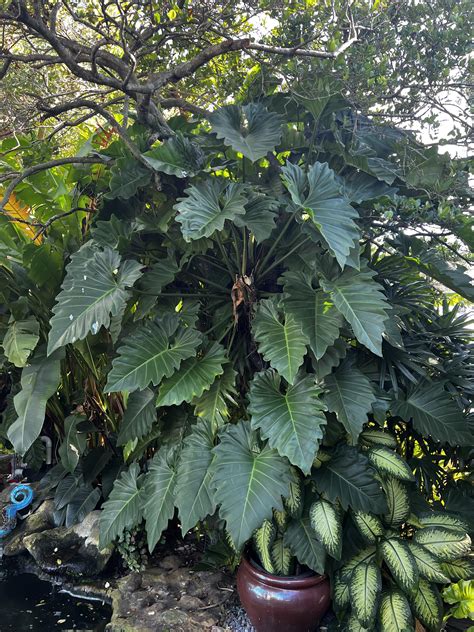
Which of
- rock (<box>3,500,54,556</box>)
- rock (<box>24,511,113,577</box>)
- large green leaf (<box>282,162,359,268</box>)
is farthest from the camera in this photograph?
rock (<box>3,500,54,556</box>)

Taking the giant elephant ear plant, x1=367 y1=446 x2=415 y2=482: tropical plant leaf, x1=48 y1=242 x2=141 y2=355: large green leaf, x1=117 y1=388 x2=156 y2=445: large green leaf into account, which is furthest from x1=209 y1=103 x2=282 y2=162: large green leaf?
x1=367 y1=446 x2=415 y2=482: tropical plant leaf

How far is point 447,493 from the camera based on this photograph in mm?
1952

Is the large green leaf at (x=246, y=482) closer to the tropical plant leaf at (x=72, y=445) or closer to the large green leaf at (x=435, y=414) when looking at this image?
the large green leaf at (x=435, y=414)

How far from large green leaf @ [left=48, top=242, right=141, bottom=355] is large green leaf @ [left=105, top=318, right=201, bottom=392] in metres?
0.14

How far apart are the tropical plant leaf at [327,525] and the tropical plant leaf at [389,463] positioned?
0.20 meters

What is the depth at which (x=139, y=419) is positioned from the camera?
1933mm

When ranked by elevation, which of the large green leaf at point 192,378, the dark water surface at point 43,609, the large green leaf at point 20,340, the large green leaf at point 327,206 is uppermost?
the large green leaf at point 327,206

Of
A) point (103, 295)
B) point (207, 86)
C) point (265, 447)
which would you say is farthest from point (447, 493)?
point (207, 86)

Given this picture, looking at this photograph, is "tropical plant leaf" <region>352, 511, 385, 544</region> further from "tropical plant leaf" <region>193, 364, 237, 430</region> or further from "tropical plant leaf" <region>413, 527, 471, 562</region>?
"tropical plant leaf" <region>193, 364, 237, 430</region>

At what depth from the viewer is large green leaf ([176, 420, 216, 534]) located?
1610mm

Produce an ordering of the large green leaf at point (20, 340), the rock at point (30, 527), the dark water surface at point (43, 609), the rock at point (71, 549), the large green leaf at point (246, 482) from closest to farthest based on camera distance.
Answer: the large green leaf at point (246, 482) < the dark water surface at point (43, 609) < the large green leaf at point (20, 340) < the rock at point (71, 549) < the rock at point (30, 527)

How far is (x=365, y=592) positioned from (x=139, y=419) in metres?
0.96

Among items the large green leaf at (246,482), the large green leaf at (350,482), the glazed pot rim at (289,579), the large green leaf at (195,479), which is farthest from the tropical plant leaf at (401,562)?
the large green leaf at (195,479)

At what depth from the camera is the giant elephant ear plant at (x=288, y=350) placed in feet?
5.22
